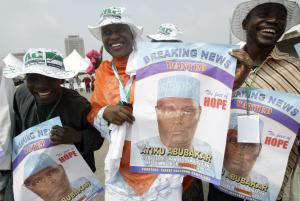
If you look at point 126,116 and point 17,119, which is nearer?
point 126,116

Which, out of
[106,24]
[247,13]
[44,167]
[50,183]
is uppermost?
[247,13]

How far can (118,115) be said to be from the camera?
2074 mm

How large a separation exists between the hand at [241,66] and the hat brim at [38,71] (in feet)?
3.61

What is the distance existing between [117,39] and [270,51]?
39.2 inches

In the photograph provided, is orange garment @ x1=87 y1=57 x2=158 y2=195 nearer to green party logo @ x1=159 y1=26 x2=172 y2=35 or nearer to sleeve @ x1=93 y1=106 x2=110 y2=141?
sleeve @ x1=93 y1=106 x2=110 y2=141

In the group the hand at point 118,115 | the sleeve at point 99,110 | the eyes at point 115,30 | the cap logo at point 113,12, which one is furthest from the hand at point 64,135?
the cap logo at point 113,12

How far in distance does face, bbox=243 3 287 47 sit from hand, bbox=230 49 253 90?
27 cm

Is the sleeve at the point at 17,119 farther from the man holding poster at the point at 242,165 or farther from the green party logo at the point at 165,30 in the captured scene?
the green party logo at the point at 165,30

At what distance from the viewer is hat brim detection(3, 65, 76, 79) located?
2246 mm

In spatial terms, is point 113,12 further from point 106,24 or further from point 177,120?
point 177,120

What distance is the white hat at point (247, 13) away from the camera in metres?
2.20

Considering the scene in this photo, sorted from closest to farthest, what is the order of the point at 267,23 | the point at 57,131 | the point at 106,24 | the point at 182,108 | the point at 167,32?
the point at 182,108 → the point at 267,23 → the point at 57,131 → the point at 106,24 → the point at 167,32

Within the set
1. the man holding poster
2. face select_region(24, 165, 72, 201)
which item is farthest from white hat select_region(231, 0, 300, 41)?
face select_region(24, 165, 72, 201)

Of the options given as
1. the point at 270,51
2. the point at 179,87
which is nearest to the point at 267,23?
the point at 270,51
